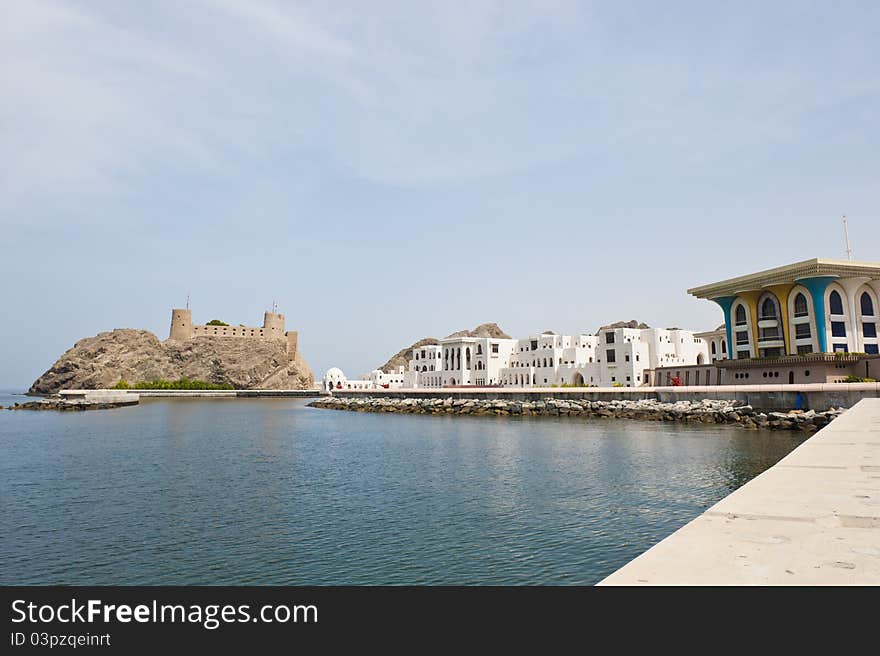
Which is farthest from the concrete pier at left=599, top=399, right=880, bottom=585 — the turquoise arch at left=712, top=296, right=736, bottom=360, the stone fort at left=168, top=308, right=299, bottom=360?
the stone fort at left=168, top=308, right=299, bottom=360

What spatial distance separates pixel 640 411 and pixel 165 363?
14760 cm

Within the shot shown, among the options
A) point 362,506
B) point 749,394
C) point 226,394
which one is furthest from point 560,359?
point 226,394

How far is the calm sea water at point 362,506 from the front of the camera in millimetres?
13367

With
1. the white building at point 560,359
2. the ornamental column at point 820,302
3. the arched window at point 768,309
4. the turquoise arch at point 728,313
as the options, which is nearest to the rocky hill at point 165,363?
the white building at point 560,359

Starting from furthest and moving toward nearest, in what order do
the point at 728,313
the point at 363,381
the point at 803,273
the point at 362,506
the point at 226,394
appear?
the point at 226,394 → the point at 363,381 → the point at 728,313 → the point at 803,273 → the point at 362,506

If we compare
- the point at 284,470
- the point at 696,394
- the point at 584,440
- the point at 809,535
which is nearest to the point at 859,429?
the point at 809,535

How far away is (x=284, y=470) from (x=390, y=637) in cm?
2525

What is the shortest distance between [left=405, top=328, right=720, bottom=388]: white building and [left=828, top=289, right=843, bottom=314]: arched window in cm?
2918

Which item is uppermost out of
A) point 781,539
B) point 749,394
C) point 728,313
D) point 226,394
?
point 728,313

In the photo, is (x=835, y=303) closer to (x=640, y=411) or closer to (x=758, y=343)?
(x=758, y=343)

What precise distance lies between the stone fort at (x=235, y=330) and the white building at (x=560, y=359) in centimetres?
7995

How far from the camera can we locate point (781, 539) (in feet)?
21.7

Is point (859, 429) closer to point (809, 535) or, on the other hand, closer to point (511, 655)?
point (809, 535)

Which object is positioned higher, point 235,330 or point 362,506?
point 235,330
